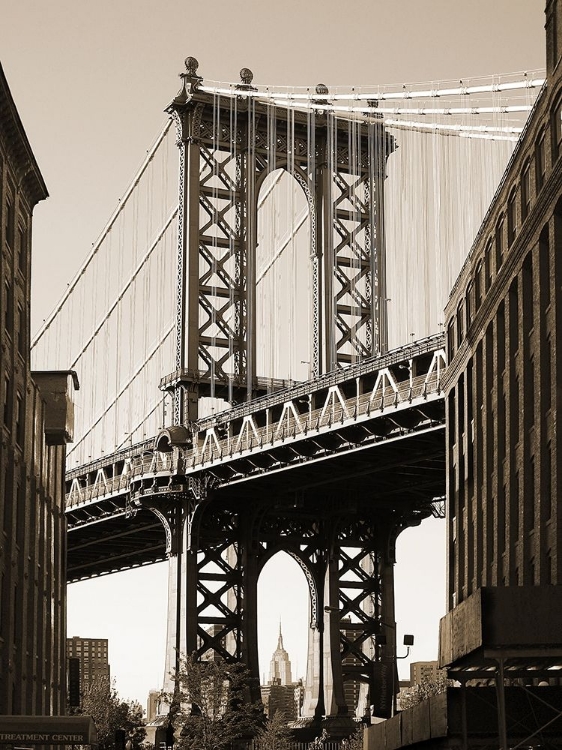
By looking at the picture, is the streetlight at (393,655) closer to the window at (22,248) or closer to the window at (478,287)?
the window at (478,287)

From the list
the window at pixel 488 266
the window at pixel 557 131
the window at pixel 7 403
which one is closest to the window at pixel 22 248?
the window at pixel 7 403

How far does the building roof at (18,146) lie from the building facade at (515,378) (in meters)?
17.2

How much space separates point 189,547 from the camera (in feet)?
320

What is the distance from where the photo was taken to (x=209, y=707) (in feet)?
299

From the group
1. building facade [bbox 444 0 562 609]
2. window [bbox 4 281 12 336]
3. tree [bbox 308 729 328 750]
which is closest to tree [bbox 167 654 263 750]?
tree [bbox 308 729 328 750]

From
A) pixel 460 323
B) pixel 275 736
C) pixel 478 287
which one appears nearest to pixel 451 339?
pixel 460 323

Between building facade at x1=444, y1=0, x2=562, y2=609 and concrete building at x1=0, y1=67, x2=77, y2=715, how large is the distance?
16.0m

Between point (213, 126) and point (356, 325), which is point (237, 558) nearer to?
point (356, 325)

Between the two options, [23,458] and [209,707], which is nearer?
[23,458]

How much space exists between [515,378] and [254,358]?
44.6 meters

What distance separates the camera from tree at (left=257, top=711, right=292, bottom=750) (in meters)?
89.8

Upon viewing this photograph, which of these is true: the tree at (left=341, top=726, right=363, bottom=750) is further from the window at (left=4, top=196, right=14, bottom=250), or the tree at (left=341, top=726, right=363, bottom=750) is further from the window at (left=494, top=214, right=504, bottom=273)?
the window at (left=494, top=214, right=504, bottom=273)

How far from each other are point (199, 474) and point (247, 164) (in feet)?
61.8

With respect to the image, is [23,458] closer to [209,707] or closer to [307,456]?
[307,456]
